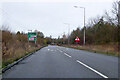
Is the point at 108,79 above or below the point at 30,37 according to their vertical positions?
below

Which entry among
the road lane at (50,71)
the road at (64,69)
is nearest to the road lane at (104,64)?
the road at (64,69)

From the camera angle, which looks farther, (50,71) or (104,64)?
(104,64)

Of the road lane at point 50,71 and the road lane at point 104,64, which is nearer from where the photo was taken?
the road lane at point 50,71

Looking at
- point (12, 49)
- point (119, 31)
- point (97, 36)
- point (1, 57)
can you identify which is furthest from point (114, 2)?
point (1, 57)

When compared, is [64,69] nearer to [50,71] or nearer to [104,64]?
[50,71]

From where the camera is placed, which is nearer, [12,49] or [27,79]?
[27,79]

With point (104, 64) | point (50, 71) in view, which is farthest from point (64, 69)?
point (104, 64)

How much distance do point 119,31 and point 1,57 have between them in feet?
64.7

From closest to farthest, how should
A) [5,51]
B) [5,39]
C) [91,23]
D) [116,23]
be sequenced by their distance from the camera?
[5,51] < [5,39] < [116,23] < [91,23]

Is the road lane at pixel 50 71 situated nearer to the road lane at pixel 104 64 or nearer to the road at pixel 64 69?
the road at pixel 64 69

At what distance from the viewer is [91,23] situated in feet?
205

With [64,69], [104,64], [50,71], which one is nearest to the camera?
[50,71]

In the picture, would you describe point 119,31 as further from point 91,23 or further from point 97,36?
point 91,23

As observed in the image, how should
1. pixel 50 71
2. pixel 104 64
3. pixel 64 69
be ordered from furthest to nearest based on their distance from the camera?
1. pixel 104 64
2. pixel 64 69
3. pixel 50 71
